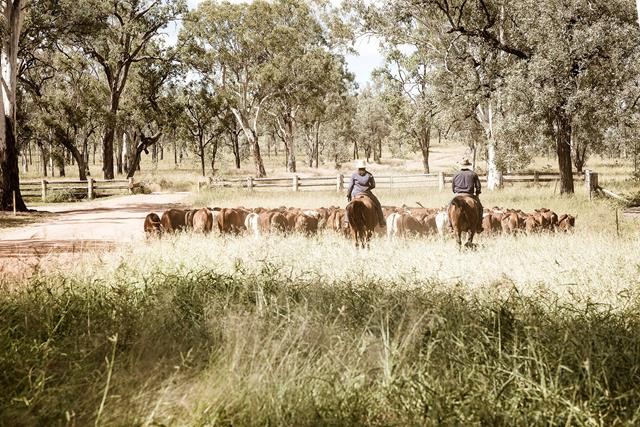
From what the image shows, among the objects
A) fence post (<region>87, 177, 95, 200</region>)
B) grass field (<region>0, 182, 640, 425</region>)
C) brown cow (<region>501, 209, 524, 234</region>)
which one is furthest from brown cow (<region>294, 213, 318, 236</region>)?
fence post (<region>87, 177, 95, 200</region>)

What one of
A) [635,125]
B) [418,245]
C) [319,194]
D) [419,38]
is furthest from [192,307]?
[419,38]

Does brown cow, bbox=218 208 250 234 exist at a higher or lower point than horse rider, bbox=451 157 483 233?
lower

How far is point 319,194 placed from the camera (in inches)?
1065

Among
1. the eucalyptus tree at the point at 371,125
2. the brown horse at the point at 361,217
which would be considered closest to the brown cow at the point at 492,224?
the brown horse at the point at 361,217

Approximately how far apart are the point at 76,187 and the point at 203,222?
68.8 feet

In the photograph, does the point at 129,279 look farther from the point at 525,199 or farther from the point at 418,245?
the point at 525,199

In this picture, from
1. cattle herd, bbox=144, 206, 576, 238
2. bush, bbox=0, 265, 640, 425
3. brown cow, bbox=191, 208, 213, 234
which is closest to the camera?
bush, bbox=0, 265, 640, 425

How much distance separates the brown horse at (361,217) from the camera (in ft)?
34.4

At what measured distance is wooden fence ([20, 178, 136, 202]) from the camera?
94.1ft

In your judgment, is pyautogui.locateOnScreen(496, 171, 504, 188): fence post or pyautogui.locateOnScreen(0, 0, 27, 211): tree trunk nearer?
pyautogui.locateOnScreen(0, 0, 27, 211): tree trunk

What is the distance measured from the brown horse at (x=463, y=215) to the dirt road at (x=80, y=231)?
656 centimetres

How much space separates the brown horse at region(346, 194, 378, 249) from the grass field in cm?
371

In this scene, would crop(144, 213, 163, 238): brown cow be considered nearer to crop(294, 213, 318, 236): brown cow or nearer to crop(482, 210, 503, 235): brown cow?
crop(294, 213, 318, 236): brown cow

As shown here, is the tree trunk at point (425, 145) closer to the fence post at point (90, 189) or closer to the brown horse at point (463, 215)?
the fence post at point (90, 189)
